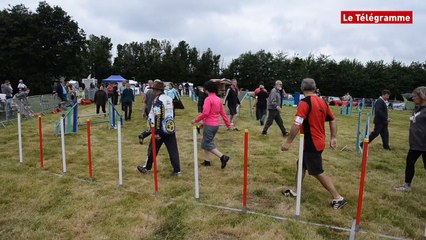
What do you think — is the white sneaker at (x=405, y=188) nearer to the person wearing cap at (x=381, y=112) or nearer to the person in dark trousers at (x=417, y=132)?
the person in dark trousers at (x=417, y=132)

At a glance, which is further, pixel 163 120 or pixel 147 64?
pixel 147 64

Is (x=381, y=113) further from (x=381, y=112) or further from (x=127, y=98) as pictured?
(x=127, y=98)

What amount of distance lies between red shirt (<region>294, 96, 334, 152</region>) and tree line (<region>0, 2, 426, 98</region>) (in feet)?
125

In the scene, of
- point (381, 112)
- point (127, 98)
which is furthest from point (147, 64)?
point (381, 112)

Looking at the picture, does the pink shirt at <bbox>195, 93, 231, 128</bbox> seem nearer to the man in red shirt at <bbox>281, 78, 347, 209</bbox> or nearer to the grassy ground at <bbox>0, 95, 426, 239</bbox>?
the grassy ground at <bbox>0, 95, 426, 239</bbox>

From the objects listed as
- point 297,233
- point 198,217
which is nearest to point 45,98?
point 198,217

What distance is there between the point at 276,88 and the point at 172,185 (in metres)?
5.73

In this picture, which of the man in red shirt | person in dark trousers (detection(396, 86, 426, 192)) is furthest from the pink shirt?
person in dark trousers (detection(396, 86, 426, 192))

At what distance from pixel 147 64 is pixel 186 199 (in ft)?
205

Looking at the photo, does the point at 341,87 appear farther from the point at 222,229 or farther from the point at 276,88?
the point at 222,229

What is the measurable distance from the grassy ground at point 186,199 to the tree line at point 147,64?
3341 cm

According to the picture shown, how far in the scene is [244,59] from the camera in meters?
62.3

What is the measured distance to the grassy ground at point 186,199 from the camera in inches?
152

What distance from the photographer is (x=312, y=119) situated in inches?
170
